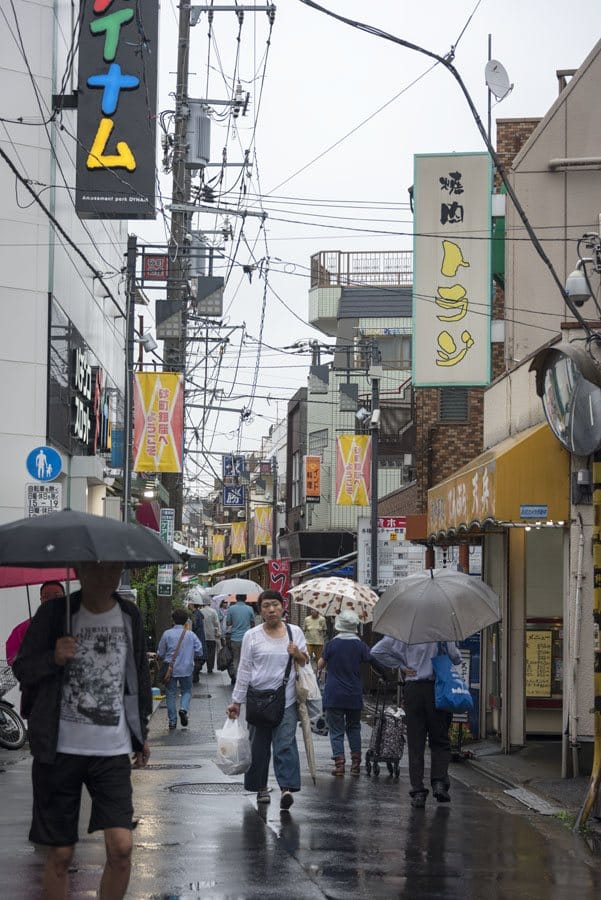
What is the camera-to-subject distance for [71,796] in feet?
20.5

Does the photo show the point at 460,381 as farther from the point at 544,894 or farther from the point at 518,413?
the point at 544,894

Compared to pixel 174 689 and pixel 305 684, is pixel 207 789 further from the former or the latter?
pixel 174 689

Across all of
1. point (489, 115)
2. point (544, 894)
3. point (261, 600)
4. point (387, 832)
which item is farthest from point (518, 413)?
point (544, 894)

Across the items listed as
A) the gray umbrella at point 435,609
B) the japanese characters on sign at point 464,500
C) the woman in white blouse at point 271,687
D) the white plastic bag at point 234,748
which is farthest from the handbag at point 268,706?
the japanese characters on sign at point 464,500

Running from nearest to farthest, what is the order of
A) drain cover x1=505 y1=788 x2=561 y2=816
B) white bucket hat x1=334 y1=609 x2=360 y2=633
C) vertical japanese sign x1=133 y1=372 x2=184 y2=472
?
1. drain cover x1=505 y1=788 x2=561 y2=816
2. white bucket hat x1=334 y1=609 x2=360 y2=633
3. vertical japanese sign x1=133 y1=372 x2=184 y2=472

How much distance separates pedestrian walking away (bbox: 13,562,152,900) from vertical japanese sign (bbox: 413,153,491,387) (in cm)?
1389

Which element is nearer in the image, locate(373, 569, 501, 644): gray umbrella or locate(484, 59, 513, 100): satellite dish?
locate(373, 569, 501, 644): gray umbrella

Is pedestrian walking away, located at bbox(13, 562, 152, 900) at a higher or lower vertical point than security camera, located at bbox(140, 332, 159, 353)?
lower

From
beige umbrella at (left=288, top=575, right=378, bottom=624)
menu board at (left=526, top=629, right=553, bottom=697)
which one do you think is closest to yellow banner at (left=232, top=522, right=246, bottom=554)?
beige umbrella at (left=288, top=575, right=378, bottom=624)

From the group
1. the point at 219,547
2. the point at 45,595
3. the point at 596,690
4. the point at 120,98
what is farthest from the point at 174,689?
the point at 219,547

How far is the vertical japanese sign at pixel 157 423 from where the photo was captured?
25.4 meters

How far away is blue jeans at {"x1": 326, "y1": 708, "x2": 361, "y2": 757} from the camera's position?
14.1 metres

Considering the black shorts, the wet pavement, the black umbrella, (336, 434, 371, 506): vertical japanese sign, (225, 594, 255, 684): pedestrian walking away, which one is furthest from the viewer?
(336, 434, 371, 506): vertical japanese sign

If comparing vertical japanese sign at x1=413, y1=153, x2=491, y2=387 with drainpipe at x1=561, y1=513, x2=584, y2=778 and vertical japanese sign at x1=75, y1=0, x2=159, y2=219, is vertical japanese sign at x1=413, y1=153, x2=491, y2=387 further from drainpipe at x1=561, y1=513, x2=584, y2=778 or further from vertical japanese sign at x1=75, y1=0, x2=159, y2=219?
drainpipe at x1=561, y1=513, x2=584, y2=778
